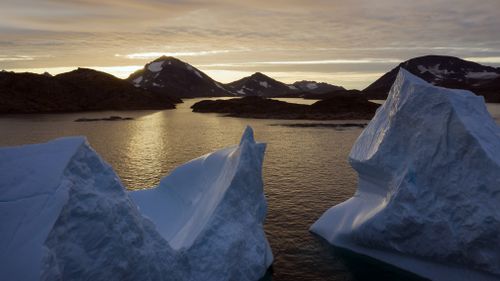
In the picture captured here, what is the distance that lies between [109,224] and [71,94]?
14024 cm

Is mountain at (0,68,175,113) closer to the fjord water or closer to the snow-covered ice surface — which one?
the fjord water

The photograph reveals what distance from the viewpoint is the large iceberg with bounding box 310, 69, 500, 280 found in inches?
566

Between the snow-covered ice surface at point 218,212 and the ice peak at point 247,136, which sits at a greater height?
the ice peak at point 247,136

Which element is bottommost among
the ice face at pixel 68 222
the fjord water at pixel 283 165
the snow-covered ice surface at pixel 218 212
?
the fjord water at pixel 283 165

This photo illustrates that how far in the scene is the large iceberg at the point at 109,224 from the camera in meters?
8.25

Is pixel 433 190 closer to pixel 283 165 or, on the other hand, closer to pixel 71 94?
pixel 283 165

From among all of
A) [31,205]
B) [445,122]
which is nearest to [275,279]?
[445,122]

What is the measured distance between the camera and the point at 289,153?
45469 mm

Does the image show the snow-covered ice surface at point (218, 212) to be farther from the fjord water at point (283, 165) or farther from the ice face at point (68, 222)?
the ice face at point (68, 222)

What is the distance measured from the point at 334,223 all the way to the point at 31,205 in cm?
1357

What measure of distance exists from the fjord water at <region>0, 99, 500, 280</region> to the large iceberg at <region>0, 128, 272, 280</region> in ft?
8.26

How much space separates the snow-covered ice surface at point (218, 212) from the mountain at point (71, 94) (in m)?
112

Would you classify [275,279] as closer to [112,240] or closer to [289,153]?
[112,240]

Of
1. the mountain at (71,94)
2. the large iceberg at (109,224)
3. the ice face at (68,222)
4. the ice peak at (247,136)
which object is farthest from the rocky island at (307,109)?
the ice face at (68,222)
